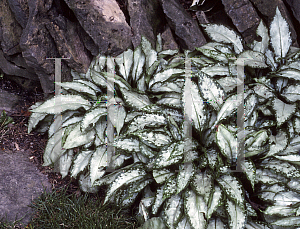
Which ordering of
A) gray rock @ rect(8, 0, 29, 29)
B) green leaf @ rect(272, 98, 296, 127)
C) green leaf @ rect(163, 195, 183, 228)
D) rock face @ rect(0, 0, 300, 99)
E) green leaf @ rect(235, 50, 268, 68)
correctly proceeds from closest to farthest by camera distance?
green leaf @ rect(163, 195, 183, 228) < green leaf @ rect(272, 98, 296, 127) < green leaf @ rect(235, 50, 268, 68) < rock face @ rect(0, 0, 300, 99) < gray rock @ rect(8, 0, 29, 29)

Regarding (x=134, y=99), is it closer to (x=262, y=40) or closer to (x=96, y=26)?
(x=96, y=26)

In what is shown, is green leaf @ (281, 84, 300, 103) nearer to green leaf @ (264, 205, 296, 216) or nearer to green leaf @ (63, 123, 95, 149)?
green leaf @ (264, 205, 296, 216)

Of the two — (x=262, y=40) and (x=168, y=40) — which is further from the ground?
(x=262, y=40)

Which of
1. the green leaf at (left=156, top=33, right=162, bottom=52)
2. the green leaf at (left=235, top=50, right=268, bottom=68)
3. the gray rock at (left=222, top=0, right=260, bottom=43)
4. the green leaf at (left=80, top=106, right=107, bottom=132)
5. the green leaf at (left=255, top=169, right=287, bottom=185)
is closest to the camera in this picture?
the green leaf at (left=255, top=169, right=287, bottom=185)

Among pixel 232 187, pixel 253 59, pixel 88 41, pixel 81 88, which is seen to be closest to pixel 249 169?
pixel 232 187

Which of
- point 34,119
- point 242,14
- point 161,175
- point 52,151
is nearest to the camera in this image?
point 161,175

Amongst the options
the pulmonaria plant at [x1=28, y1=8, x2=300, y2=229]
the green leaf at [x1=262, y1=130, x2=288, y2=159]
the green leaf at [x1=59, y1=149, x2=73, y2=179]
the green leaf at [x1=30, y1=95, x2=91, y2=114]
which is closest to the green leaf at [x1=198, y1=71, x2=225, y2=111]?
the pulmonaria plant at [x1=28, y1=8, x2=300, y2=229]
